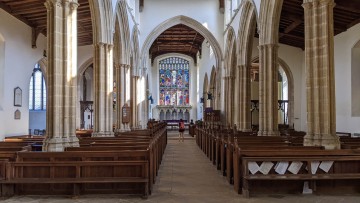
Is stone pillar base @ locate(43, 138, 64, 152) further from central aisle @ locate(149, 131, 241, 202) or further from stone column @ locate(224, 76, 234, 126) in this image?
stone column @ locate(224, 76, 234, 126)

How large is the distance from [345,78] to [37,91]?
57.6ft

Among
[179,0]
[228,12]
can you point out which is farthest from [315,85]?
[179,0]

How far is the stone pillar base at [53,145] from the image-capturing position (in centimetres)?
787

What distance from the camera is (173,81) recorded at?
135 ft

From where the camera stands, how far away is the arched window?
73.6 ft

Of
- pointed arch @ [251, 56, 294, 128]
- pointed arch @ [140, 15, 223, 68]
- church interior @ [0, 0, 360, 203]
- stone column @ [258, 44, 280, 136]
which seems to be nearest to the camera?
church interior @ [0, 0, 360, 203]

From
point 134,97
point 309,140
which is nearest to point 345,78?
point 309,140

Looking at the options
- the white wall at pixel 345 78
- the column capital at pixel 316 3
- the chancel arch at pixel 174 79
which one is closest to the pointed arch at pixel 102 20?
the column capital at pixel 316 3

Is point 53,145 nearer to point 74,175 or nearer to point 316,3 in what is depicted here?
point 74,175

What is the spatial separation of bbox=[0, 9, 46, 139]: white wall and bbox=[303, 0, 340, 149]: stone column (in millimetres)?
10572

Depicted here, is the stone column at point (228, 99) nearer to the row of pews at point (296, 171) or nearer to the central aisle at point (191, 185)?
the central aisle at point (191, 185)

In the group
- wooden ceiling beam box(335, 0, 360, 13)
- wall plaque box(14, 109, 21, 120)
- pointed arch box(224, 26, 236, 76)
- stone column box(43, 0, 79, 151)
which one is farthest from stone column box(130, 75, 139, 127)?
stone column box(43, 0, 79, 151)

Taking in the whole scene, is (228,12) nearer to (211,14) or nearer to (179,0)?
(211,14)

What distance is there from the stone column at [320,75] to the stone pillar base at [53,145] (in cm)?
569
